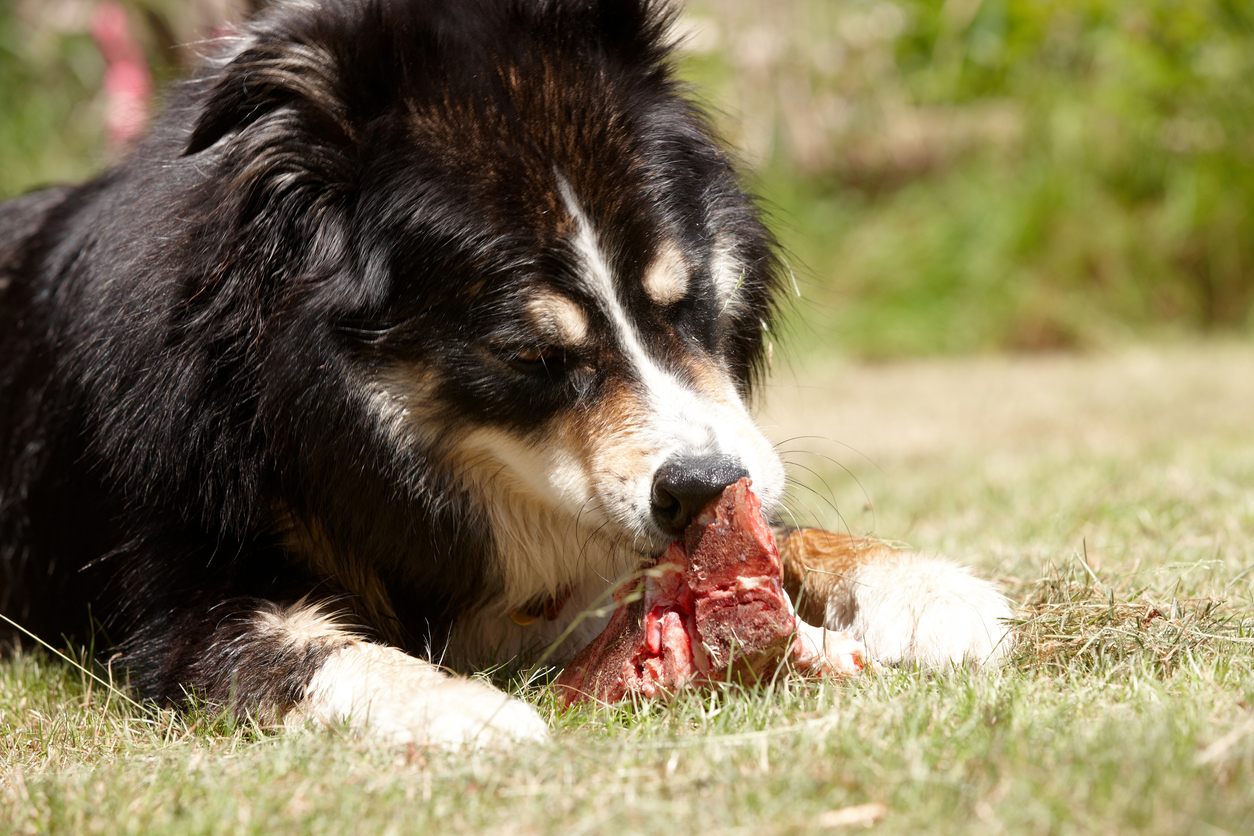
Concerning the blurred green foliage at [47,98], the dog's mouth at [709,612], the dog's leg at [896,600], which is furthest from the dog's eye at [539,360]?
the blurred green foliage at [47,98]

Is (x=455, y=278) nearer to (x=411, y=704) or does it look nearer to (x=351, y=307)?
(x=351, y=307)

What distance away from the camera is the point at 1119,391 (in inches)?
267

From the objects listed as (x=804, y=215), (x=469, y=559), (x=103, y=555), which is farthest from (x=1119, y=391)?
(x=103, y=555)

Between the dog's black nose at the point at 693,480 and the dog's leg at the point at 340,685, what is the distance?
497 millimetres

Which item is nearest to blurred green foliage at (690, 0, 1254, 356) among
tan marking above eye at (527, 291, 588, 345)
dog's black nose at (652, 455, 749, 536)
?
tan marking above eye at (527, 291, 588, 345)

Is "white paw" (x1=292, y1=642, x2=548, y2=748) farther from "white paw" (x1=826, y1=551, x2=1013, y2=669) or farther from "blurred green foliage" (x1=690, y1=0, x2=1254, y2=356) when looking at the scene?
"blurred green foliage" (x1=690, y1=0, x2=1254, y2=356)

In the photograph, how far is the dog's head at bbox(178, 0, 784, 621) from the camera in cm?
244

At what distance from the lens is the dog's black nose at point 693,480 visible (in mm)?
2256

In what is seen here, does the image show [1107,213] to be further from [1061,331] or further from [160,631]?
[160,631]

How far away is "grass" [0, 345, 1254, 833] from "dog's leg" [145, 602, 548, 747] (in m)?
0.07

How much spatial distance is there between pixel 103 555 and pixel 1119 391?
573 cm

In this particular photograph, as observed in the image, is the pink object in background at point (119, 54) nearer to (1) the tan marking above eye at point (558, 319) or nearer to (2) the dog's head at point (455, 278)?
(2) the dog's head at point (455, 278)

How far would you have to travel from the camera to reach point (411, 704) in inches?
82.0

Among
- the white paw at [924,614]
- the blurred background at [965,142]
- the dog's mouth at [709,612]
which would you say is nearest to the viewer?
the dog's mouth at [709,612]
